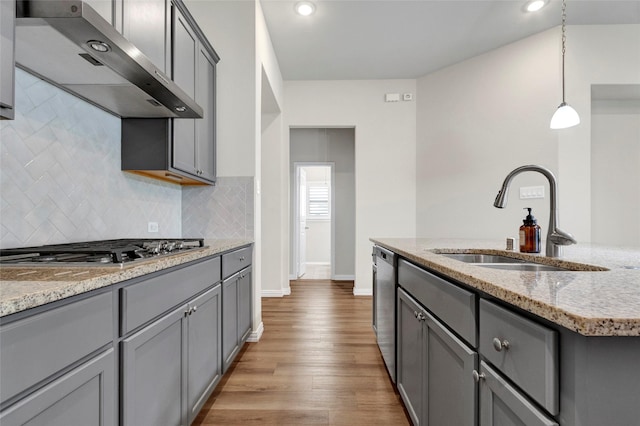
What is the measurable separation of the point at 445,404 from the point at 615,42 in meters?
4.31

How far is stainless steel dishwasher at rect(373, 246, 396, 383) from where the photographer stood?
1.84 meters

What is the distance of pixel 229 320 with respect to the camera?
2.01m

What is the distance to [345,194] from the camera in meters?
5.44

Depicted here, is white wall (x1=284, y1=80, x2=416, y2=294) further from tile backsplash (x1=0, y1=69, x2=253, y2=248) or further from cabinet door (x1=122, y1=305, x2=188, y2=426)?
cabinet door (x1=122, y1=305, x2=188, y2=426)

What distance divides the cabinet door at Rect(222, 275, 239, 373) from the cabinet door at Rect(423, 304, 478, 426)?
1.22 meters

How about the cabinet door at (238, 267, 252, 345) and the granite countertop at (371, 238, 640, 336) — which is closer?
the granite countertop at (371, 238, 640, 336)

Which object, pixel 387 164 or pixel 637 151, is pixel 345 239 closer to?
pixel 387 164

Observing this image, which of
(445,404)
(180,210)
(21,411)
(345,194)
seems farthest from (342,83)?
(21,411)

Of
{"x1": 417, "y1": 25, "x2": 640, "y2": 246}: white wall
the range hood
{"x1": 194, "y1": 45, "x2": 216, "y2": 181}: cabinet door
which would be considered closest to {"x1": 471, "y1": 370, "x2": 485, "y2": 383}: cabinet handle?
the range hood

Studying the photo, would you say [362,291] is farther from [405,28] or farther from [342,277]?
[405,28]

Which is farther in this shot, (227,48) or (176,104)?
(227,48)

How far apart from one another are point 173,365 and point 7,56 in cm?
120

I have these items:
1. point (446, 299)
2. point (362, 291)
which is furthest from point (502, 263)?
point (362, 291)

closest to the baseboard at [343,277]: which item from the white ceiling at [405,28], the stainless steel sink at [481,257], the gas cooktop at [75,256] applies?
the white ceiling at [405,28]
